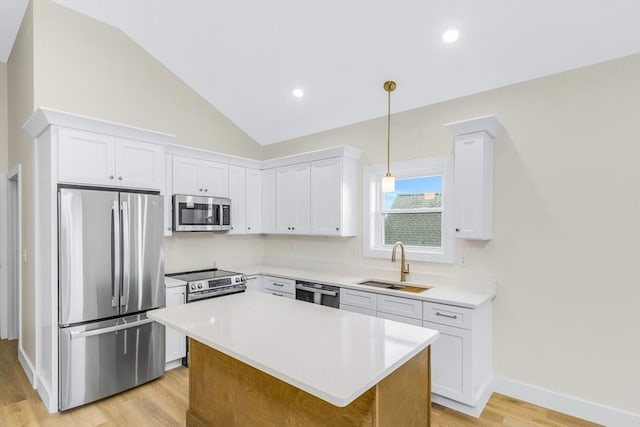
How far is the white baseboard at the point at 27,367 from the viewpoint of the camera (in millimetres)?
3156

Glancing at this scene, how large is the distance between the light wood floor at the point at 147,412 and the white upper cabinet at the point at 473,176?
1491 millimetres

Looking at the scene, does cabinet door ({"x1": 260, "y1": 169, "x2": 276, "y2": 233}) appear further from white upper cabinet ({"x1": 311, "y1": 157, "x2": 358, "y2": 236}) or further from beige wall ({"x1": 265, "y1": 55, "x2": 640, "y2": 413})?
beige wall ({"x1": 265, "y1": 55, "x2": 640, "y2": 413})

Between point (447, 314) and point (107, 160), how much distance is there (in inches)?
133

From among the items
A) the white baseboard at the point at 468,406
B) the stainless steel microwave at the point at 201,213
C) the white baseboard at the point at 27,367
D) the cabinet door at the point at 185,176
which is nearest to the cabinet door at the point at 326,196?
the stainless steel microwave at the point at 201,213

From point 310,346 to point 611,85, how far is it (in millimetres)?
3091

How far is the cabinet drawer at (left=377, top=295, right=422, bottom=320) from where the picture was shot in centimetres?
301

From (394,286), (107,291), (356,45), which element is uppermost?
(356,45)

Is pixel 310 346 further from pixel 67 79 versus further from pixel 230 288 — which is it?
pixel 67 79

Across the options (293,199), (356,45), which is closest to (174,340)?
(293,199)

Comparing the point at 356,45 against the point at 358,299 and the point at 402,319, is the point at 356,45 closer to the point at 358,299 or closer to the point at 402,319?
the point at 358,299

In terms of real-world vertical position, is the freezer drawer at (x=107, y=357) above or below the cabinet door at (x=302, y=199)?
below

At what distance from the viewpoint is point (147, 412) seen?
276 cm

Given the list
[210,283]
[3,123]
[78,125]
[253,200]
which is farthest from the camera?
[253,200]

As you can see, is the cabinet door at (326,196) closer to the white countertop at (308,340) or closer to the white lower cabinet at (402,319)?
the white lower cabinet at (402,319)
